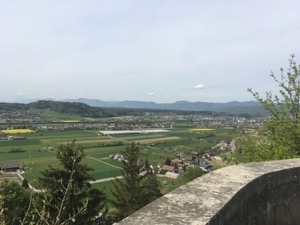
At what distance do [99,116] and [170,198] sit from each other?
578 feet

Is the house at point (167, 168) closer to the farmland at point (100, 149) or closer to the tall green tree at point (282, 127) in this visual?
the farmland at point (100, 149)

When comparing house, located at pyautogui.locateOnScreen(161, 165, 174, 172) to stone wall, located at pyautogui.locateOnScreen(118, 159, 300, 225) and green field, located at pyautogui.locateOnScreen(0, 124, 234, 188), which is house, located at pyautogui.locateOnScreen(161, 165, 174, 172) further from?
stone wall, located at pyautogui.locateOnScreen(118, 159, 300, 225)

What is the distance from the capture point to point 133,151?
19266 millimetres

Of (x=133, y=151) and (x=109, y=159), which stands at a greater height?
(x=133, y=151)

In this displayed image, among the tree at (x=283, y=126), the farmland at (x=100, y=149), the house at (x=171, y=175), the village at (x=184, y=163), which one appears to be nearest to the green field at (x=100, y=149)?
the farmland at (x=100, y=149)

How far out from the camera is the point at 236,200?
3018 millimetres

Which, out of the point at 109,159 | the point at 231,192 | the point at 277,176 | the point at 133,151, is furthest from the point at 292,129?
the point at 109,159

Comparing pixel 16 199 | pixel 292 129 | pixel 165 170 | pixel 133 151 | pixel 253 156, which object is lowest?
pixel 165 170

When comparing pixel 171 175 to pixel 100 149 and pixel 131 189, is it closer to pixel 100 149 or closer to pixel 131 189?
pixel 100 149

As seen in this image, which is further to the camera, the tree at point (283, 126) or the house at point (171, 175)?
the house at point (171, 175)

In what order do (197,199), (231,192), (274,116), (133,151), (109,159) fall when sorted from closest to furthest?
(197,199) → (231,192) → (274,116) → (133,151) → (109,159)

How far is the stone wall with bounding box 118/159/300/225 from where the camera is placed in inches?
97.4

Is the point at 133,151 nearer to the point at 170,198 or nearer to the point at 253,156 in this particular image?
the point at 253,156

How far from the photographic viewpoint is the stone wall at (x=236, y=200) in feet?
8.12
